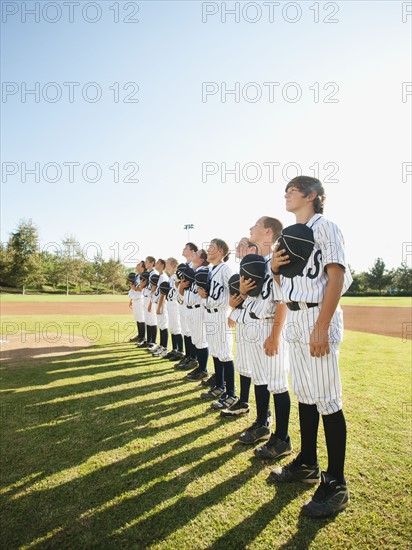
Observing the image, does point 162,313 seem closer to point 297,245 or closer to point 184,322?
point 184,322

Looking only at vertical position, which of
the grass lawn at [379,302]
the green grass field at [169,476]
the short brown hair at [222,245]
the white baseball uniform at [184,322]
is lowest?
the grass lawn at [379,302]

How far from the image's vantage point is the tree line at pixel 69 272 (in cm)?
4519

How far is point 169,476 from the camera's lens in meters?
2.60

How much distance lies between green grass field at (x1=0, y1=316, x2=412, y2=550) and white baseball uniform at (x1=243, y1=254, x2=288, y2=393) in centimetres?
71

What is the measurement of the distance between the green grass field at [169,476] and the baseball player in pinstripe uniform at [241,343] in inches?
7.8

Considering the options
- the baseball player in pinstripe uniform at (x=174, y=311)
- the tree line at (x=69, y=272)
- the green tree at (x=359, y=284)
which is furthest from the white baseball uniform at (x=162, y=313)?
the green tree at (x=359, y=284)

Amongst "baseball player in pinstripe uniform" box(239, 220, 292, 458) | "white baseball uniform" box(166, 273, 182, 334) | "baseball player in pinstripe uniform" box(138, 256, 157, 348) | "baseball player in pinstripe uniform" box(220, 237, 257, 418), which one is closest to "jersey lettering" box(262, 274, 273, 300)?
"baseball player in pinstripe uniform" box(239, 220, 292, 458)

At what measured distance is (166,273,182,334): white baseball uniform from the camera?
756 cm

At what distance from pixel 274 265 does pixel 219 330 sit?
230cm

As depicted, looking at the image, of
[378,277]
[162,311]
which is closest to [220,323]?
[162,311]

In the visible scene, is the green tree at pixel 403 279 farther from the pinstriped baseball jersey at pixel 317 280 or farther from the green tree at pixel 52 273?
the pinstriped baseball jersey at pixel 317 280

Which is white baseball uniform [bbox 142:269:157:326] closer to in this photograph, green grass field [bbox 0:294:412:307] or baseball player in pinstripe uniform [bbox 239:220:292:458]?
baseball player in pinstripe uniform [bbox 239:220:292:458]

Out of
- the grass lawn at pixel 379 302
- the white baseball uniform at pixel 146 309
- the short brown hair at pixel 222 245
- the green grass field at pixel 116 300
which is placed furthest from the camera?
the green grass field at pixel 116 300

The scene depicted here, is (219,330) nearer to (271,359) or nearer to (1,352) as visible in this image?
(271,359)
